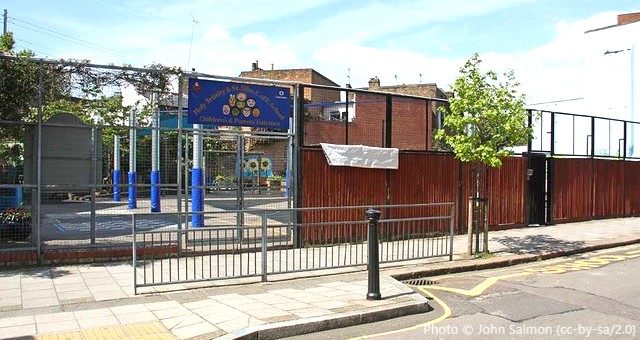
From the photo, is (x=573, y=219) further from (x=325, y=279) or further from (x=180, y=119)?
(x=180, y=119)

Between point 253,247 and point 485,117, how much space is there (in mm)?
5427

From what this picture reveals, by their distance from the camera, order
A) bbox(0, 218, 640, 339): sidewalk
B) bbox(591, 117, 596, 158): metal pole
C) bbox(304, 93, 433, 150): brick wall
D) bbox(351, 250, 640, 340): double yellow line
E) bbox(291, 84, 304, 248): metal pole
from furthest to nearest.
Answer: bbox(591, 117, 596, 158): metal pole
bbox(304, 93, 433, 150): brick wall
bbox(291, 84, 304, 248): metal pole
bbox(351, 250, 640, 340): double yellow line
bbox(0, 218, 640, 339): sidewalk

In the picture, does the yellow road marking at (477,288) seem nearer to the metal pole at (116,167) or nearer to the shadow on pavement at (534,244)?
the shadow on pavement at (534,244)

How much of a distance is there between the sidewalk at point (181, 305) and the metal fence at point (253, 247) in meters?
0.38

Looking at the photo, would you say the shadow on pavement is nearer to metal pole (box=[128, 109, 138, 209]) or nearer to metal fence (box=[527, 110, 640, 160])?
metal fence (box=[527, 110, 640, 160])

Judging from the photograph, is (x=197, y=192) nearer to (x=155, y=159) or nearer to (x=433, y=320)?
(x=155, y=159)

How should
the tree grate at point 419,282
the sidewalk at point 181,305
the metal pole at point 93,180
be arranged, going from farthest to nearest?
the metal pole at point 93,180
the tree grate at point 419,282
the sidewalk at point 181,305

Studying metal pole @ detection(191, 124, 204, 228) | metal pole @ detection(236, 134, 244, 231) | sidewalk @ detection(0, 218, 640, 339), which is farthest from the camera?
metal pole @ detection(191, 124, 204, 228)

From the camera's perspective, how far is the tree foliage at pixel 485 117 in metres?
11.4

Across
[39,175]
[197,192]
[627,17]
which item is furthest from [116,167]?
[627,17]

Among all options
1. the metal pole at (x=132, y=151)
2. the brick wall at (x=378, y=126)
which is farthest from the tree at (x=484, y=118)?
the metal pole at (x=132, y=151)

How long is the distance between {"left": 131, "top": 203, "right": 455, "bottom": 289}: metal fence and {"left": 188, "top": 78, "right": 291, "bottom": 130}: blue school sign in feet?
6.86

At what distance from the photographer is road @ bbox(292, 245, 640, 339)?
633 centimetres

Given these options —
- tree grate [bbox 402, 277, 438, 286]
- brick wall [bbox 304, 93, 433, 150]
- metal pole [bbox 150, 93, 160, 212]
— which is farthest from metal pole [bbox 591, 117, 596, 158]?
metal pole [bbox 150, 93, 160, 212]
